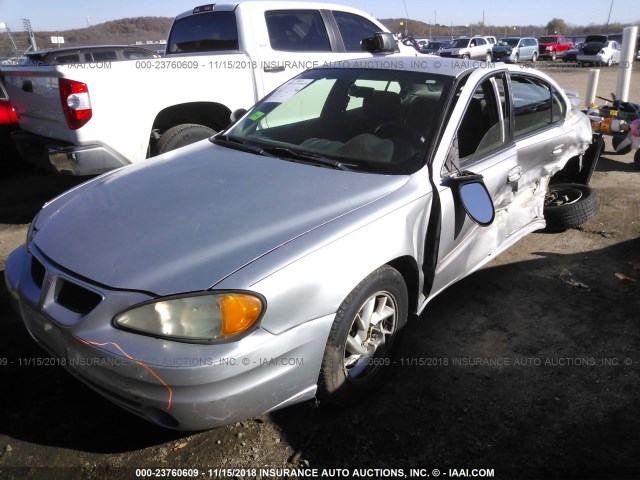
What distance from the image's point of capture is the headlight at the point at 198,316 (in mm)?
1914

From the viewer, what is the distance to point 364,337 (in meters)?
2.48

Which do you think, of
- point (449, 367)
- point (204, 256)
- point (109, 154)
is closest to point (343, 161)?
point (204, 256)

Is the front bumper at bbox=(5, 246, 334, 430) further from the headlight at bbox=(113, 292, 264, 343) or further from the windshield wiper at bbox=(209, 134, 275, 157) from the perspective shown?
the windshield wiper at bbox=(209, 134, 275, 157)

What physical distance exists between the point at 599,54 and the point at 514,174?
28852 mm

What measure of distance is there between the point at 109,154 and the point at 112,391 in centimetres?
312

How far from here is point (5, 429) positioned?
243 cm

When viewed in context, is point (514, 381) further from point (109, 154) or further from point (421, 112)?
point (109, 154)

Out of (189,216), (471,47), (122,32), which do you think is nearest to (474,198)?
(189,216)

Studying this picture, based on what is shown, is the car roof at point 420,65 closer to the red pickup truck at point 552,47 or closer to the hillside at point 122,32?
the red pickup truck at point 552,47

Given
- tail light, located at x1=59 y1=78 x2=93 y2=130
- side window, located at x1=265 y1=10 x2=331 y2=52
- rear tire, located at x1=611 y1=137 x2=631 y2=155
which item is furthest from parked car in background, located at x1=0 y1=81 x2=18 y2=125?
rear tire, located at x1=611 y1=137 x2=631 y2=155

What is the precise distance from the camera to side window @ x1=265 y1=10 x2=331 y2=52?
228 inches

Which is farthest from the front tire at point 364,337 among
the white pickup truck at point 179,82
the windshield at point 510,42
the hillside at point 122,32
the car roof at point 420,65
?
the hillside at point 122,32

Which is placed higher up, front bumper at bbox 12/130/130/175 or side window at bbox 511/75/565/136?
side window at bbox 511/75/565/136

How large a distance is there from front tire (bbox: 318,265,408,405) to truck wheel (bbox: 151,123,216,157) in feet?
10.5
